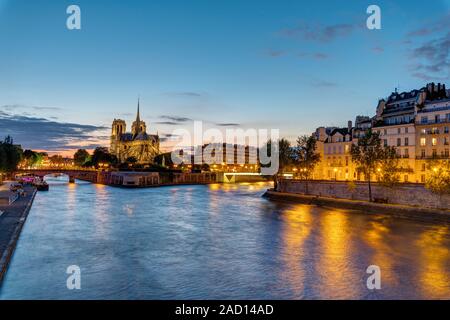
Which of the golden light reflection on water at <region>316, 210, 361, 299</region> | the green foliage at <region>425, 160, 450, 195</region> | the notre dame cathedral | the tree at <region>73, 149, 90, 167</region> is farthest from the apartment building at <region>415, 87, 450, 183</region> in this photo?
the tree at <region>73, 149, 90, 167</region>

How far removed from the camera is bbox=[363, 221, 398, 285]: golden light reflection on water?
1764 centimetres

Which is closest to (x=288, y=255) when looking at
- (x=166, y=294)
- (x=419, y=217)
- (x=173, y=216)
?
(x=166, y=294)

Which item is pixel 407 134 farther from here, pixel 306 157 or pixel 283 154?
pixel 283 154

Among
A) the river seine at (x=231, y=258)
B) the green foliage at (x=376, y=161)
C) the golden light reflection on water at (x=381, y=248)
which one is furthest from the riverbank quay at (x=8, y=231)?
the green foliage at (x=376, y=161)

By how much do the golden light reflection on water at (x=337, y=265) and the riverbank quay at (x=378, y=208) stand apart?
690 cm

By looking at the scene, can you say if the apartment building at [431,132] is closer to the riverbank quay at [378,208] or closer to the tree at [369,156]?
the tree at [369,156]

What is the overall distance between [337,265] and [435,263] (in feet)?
16.0

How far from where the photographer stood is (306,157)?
55.4m

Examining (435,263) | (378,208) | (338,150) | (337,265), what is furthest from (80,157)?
(435,263)

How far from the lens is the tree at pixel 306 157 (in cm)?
5466

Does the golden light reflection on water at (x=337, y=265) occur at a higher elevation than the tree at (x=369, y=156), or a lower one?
lower

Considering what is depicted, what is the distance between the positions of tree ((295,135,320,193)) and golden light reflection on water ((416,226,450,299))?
1025 inches

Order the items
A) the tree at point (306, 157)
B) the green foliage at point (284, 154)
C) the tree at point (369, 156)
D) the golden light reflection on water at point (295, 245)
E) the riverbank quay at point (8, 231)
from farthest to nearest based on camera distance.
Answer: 1. the green foliage at point (284, 154)
2. the tree at point (306, 157)
3. the tree at point (369, 156)
4. the golden light reflection on water at point (295, 245)
5. the riverbank quay at point (8, 231)
